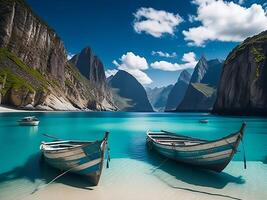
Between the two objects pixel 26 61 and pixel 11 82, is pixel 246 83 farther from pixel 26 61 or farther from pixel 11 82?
pixel 26 61

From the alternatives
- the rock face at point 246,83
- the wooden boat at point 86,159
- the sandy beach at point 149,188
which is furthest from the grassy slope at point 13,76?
the rock face at point 246,83

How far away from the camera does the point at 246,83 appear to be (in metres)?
124

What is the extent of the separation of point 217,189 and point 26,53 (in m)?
153

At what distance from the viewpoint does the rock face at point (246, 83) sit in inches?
4515

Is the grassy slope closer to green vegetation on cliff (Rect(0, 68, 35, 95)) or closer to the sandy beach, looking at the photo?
green vegetation on cliff (Rect(0, 68, 35, 95))

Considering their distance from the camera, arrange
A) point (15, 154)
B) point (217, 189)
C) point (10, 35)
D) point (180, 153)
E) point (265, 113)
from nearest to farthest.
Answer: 1. point (217, 189)
2. point (180, 153)
3. point (15, 154)
4. point (265, 113)
5. point (10, 35)

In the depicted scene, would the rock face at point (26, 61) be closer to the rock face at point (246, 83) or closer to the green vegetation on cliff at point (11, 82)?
the green vegetation on cliff at point (11, 82)

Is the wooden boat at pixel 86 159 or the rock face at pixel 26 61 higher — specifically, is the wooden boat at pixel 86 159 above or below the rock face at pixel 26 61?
below

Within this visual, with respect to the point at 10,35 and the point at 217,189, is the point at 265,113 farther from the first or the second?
the point at 10,35

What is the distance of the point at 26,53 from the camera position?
145 meters

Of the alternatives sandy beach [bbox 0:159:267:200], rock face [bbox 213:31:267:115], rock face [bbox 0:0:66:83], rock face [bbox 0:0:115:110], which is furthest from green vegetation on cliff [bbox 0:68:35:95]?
rock face [bbox 213:31:267:115]

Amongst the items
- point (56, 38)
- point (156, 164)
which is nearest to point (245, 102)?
point (156, 164)

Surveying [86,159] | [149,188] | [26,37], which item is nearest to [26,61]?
[26,37]

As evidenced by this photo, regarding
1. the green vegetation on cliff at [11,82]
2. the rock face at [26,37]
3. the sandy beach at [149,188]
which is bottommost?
the sandy beach at [149,188]
